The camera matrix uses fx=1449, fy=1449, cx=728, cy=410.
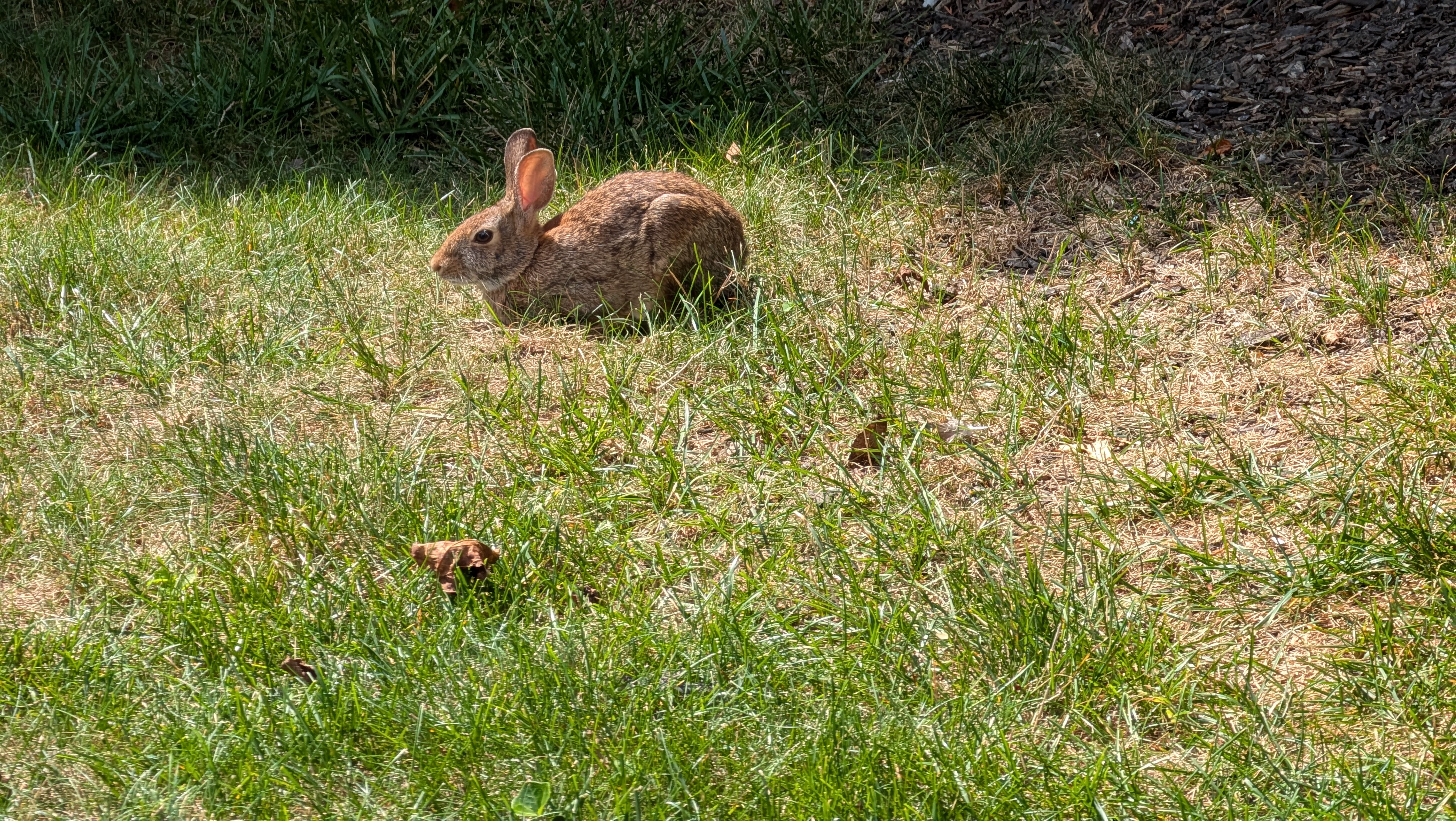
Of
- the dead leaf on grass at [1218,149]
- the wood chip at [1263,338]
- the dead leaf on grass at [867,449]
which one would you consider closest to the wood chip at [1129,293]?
the wood chip at [1263,338]

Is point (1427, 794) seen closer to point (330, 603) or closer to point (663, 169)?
point (330, 603)

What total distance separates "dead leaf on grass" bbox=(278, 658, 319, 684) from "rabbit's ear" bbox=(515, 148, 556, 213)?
7.64ft

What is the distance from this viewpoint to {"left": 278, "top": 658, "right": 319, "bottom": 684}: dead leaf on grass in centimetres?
303

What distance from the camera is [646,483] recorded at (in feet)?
12.4

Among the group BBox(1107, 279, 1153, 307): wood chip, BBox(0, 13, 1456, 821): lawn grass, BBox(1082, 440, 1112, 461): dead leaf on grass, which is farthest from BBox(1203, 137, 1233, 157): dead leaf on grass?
BBox(1082, 440, 1112, 461): dead leaf on grass

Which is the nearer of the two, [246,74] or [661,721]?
[661,721]

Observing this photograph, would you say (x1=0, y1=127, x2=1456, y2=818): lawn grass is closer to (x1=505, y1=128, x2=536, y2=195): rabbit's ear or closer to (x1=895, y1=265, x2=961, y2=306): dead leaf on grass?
(x1=895, y1=265, x2=961, y2=306): dead leaf on grass

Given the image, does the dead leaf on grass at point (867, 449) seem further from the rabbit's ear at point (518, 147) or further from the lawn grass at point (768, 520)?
the rabbit's ear at point (518, 147)

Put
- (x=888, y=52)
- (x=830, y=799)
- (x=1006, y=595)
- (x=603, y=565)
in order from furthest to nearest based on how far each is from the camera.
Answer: (x=888, y=52), (x=603, y=565), (x=1006, y=595), (x=830, y=799)

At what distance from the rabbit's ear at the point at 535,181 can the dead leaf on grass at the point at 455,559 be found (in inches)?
75.9

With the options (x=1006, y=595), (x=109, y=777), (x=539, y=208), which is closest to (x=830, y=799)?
(x=1006, y=595)

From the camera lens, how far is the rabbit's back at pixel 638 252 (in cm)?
489

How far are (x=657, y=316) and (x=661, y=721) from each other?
235cm

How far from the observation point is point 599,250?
194 inches
